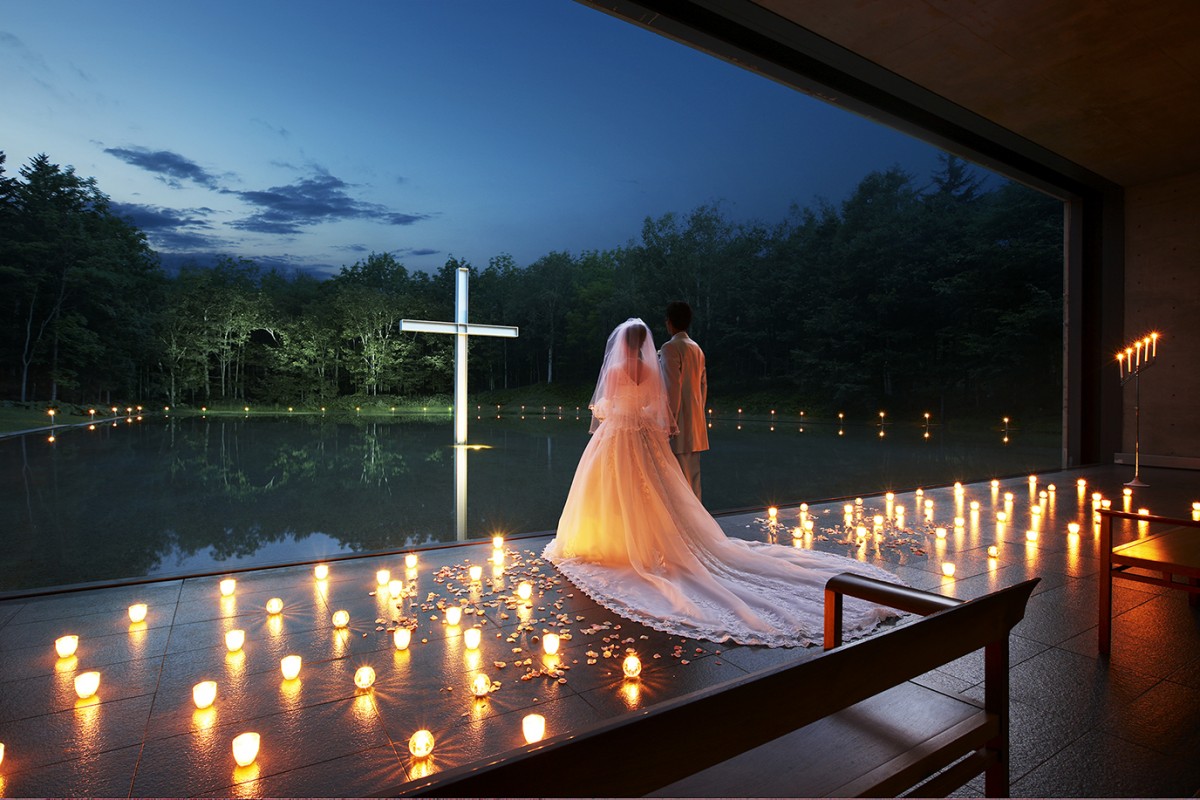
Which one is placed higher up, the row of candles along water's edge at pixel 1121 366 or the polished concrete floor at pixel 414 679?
the row of candles along water's edge at pixel 1121 366

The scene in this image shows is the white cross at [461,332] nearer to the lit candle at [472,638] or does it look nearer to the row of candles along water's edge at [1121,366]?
the lit candle at [472,638]

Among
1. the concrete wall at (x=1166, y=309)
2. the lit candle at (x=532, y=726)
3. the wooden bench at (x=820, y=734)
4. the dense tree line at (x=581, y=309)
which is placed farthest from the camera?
the dense tree line at (x=581, y=309)

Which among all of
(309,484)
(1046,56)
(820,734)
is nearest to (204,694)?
(820,734)

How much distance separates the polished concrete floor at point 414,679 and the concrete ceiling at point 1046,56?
4.15 m

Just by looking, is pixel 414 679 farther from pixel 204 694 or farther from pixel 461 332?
pixel 461 332

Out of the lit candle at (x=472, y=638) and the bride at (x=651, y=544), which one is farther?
the bride at (x=651, y=544)

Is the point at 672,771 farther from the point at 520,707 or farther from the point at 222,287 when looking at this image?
the point at 222,287

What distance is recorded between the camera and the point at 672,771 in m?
0.86

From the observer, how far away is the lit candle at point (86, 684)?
223 cm

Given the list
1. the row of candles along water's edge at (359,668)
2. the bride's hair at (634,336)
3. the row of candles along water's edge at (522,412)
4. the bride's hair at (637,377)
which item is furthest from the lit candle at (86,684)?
the row of candles along water's edge at (522,412)

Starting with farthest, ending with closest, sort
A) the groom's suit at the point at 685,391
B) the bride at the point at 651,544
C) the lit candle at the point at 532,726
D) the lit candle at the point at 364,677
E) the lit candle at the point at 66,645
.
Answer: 1. the groom's suit at the point at 685,391
2. the bride at the point at 651,544
3. the lit candle at the point at 66,645
4. the lit candle at the point at 364,677
5. the lit candle at the point at 532,726

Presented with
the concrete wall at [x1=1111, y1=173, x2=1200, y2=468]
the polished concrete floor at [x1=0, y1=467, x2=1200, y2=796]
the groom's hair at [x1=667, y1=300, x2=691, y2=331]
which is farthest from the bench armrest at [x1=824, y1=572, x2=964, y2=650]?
the concrete wall at [x1=1111, y1=173, x2=1200, y2=468]

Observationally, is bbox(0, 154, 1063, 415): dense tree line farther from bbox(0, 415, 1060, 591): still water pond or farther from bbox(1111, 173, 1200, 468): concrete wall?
bbox(1111, 173, 1200, 468): concrete wall

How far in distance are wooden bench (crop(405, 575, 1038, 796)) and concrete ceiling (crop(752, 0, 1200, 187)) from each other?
472 cm
